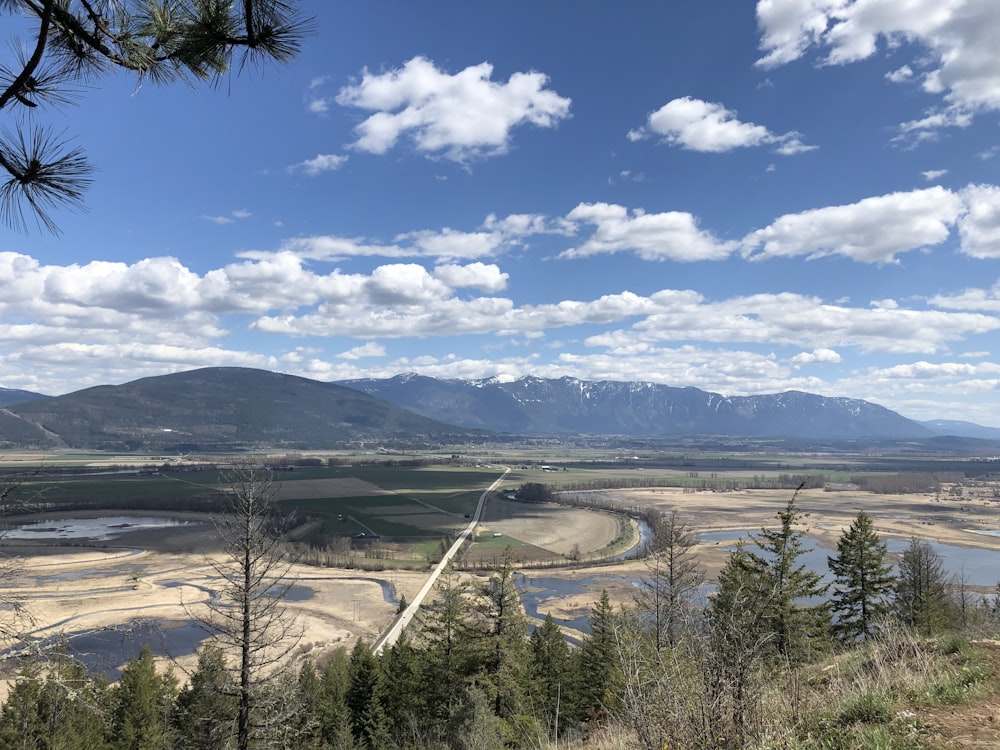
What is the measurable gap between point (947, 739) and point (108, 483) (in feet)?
578

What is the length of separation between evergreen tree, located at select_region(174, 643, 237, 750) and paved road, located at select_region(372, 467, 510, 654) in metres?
10.9

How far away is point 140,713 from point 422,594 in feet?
135

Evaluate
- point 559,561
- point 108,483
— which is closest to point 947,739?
point 559,561

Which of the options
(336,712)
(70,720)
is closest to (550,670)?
(336,712)

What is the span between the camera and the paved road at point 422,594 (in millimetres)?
46375

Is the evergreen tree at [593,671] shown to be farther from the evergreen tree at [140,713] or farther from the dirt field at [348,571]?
the evergreen tree at [140,713]

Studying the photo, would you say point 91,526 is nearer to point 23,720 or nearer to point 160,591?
point 160,591

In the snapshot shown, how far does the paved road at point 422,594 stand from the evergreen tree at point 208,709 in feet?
35.7

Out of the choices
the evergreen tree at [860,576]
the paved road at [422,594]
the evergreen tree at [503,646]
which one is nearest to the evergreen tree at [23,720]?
the evergreen tree at [503,646]

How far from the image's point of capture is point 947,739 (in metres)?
5.52

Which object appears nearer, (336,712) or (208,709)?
(208,709)

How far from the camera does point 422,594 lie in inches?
2452

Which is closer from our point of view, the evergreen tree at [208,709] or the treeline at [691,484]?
the evergreen tree at [208,709]

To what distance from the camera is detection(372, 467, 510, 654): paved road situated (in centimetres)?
4638
